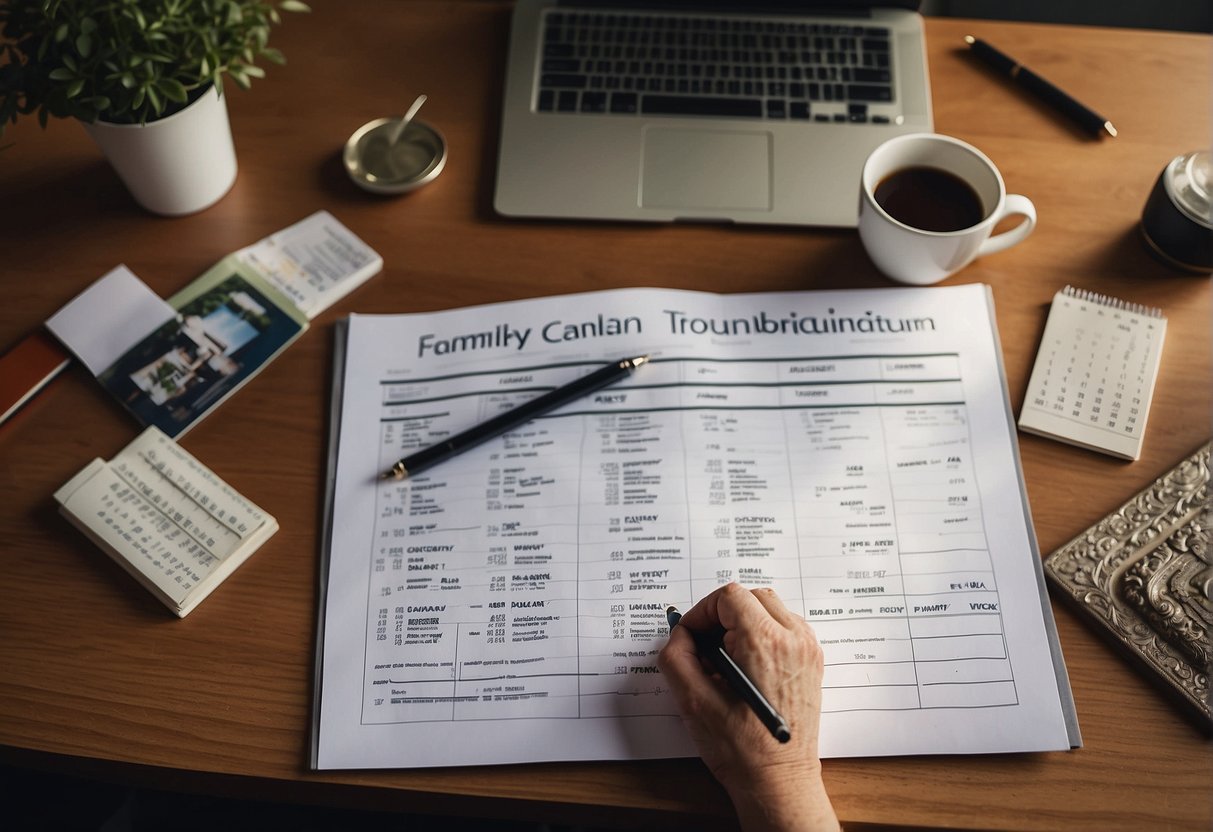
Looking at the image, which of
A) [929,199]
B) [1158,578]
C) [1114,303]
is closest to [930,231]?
[929,199]

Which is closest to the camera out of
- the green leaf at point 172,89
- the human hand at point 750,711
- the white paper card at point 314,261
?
the human hand at point 750,711

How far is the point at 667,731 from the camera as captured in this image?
63 cm

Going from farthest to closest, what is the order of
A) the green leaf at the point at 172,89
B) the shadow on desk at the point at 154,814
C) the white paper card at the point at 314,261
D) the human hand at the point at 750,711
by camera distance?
the shadow on desk at the point at 154,814 < the white paper card at the point at 314,261 < the green leaf at the point at 172,89 < the human hand at the point at 750,711

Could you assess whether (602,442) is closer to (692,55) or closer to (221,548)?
(221,548)

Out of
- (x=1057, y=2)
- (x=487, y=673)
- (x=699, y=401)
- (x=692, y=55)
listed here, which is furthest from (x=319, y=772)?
(x=1057, y=2)

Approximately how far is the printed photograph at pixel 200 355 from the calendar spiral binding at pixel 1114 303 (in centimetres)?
68

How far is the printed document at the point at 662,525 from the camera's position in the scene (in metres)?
0.64

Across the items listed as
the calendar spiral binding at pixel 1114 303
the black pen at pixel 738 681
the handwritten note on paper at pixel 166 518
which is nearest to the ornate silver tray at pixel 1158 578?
the calendar spiral binding at pixel 1114 303

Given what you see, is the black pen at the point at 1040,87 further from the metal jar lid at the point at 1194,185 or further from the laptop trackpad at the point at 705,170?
the laptop trackpad at the point at 705,170

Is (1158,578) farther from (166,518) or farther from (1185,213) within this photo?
(166,518)

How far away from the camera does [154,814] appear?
0.99m

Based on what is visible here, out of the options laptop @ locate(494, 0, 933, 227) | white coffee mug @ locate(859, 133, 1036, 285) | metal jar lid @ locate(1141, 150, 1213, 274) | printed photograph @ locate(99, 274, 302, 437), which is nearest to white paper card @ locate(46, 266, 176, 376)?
printed photograph @ locate(99, 274, 302, 437)

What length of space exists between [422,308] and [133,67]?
285 mm

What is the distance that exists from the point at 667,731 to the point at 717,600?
0.31 ft
